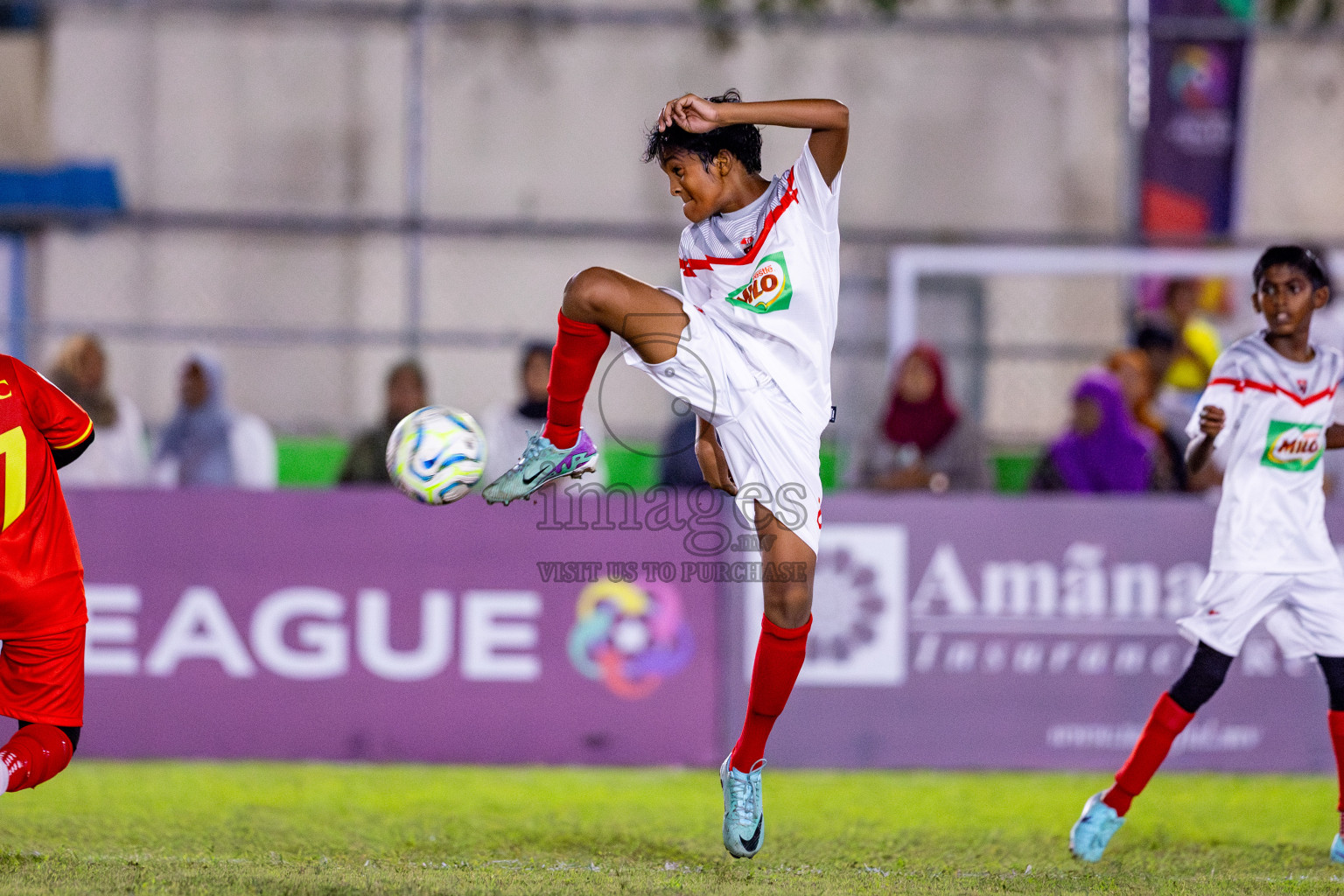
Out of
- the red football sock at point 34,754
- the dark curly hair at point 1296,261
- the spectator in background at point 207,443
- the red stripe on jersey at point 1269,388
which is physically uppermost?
the dark curly hair at point 1296,261

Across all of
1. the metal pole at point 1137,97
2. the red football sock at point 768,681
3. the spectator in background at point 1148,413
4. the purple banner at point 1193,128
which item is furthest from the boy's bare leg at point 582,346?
the purple banner at point 1193,128

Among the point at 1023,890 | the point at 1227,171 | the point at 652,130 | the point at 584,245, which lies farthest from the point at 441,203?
the point at 1023,890

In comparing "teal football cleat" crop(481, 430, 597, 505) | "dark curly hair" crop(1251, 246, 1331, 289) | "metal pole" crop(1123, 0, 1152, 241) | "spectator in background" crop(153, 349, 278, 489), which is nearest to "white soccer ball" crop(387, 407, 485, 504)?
"teal football cleat" crop(481, 430, 597, 505)

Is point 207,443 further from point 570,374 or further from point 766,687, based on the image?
point 766,687

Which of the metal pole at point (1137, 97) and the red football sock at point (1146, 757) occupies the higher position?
the metal pole at point (1137, 97)

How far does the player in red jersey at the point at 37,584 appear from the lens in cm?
394

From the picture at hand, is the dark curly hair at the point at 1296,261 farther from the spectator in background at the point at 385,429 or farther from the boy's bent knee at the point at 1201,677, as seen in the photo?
the spectator in background at the point at 385,429

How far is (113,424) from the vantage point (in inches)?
303

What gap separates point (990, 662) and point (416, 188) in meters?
6.53

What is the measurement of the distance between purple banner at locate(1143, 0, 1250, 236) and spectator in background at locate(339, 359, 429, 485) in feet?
21.8

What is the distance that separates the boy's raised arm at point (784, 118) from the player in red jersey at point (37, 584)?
1929 mm

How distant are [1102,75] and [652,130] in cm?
976

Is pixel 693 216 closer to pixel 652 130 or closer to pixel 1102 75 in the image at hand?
pixel 652 130

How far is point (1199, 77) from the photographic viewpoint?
455 inches
